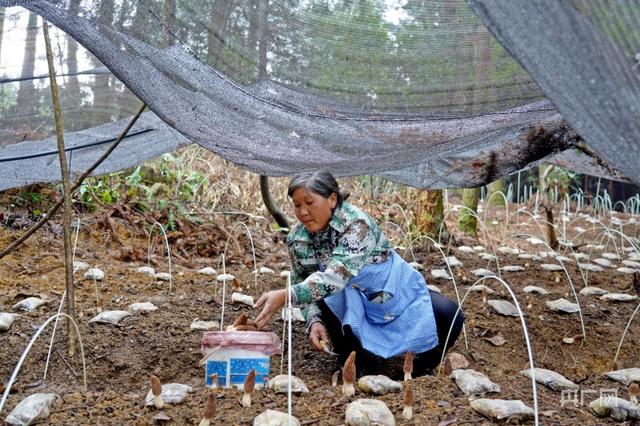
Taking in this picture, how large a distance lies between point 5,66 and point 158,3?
145 cm

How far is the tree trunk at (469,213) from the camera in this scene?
18.3 ft

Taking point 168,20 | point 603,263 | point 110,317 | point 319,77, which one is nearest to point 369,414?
point 319,77

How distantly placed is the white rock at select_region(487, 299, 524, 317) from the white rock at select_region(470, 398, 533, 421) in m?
1.57

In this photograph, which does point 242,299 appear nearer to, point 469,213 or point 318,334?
point 318,334

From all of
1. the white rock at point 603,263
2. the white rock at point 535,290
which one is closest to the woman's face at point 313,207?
the white rock at point 535,290

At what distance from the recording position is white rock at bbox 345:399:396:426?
1.55 m

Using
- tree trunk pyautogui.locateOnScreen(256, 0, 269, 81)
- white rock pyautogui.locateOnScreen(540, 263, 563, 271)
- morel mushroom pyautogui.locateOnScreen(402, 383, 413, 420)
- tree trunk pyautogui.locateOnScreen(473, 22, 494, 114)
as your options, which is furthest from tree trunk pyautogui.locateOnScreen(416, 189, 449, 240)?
morel mushroom pyautogui.locateOnScreen(402, 383, 413, 420)

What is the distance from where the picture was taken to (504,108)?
6.43ft

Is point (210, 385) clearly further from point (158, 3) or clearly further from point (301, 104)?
point (158, 3)

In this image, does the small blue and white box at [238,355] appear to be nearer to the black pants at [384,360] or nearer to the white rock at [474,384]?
the black pants at [384,360]

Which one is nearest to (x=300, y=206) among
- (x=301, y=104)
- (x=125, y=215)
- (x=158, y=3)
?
(x=301, y=104)

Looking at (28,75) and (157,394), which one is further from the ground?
(28,75)

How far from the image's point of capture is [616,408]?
5.57ft

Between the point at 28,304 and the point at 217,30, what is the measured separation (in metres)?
1.83
